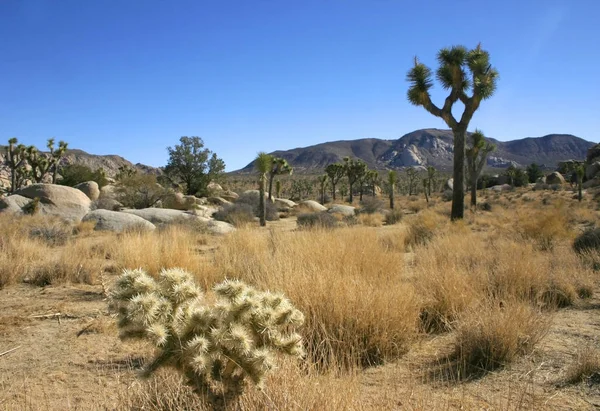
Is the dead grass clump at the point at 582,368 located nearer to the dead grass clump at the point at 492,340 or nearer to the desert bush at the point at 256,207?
the dead grass clump at the point at 492,340

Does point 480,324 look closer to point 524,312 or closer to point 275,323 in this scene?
point 524,312

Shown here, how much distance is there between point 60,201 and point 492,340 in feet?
69.8

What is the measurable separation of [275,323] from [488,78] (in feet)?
53.5

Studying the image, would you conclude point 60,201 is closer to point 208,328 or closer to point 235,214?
point 235,214

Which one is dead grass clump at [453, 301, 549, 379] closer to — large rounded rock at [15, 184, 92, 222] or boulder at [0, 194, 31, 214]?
large rounded rock at [15, 184, 92, 222]

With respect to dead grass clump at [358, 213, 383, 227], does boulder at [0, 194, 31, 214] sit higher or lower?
higher

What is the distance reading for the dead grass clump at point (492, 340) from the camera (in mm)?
4039

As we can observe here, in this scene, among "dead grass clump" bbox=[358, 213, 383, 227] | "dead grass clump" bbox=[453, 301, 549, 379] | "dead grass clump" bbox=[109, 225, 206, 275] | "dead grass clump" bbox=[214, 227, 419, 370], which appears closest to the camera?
"dead grass clump" bbox=[453, 301, 549, 379]

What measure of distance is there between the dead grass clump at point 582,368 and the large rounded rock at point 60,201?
1973 centimetres

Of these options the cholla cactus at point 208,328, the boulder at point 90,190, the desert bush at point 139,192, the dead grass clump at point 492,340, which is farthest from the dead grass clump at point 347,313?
the boulder at point 90,190

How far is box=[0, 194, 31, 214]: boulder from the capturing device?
63.4 ft

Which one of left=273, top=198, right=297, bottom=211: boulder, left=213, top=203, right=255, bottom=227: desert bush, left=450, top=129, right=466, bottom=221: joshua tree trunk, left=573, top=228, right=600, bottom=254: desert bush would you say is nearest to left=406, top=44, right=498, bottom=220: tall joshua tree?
left=450, top=129, right=466, bottom=221: joshua tree trunk

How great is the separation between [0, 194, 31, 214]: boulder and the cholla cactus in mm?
19795

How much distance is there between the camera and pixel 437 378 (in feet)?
12.3
